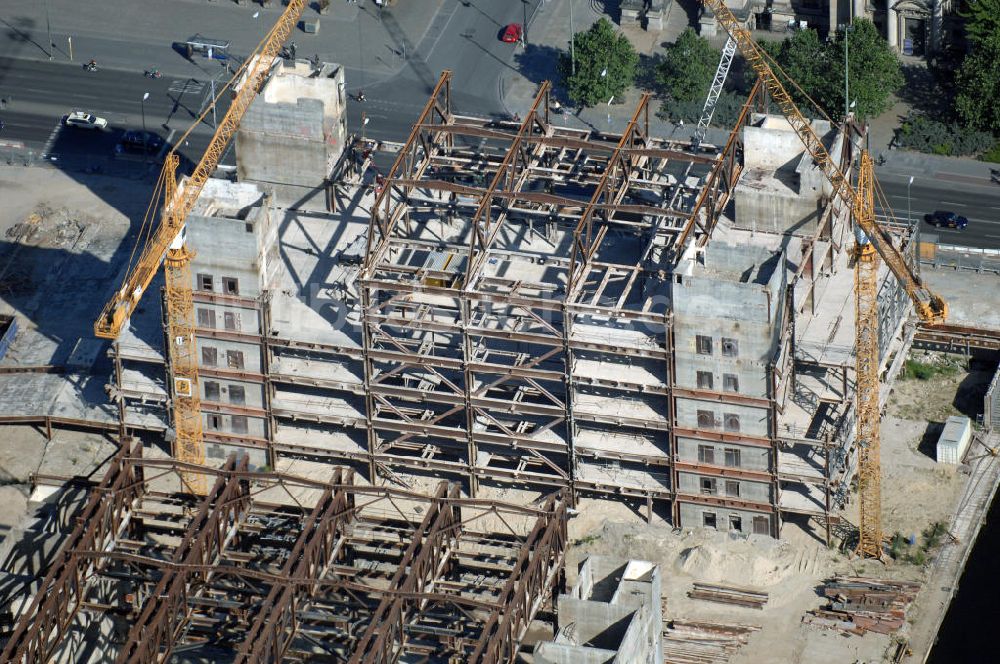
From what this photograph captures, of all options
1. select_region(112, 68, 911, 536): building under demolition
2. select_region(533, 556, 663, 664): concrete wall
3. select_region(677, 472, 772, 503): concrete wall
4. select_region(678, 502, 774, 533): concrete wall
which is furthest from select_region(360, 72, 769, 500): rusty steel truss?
select_region(533, 556, 663, 664): concrete wall

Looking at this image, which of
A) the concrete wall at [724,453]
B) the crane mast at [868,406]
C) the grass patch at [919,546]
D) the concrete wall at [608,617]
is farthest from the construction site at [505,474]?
the grass patch at [919,546]

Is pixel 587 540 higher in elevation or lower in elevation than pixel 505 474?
lower

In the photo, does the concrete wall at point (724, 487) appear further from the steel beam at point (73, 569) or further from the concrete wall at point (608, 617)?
the steel beam at point (73, 569)

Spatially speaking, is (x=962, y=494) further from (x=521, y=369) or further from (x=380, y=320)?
(x=380, y=320)

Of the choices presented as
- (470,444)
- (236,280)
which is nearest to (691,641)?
(470,444)

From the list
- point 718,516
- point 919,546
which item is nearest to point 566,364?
point 718,516

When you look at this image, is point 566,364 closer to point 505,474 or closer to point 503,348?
point 503,348
